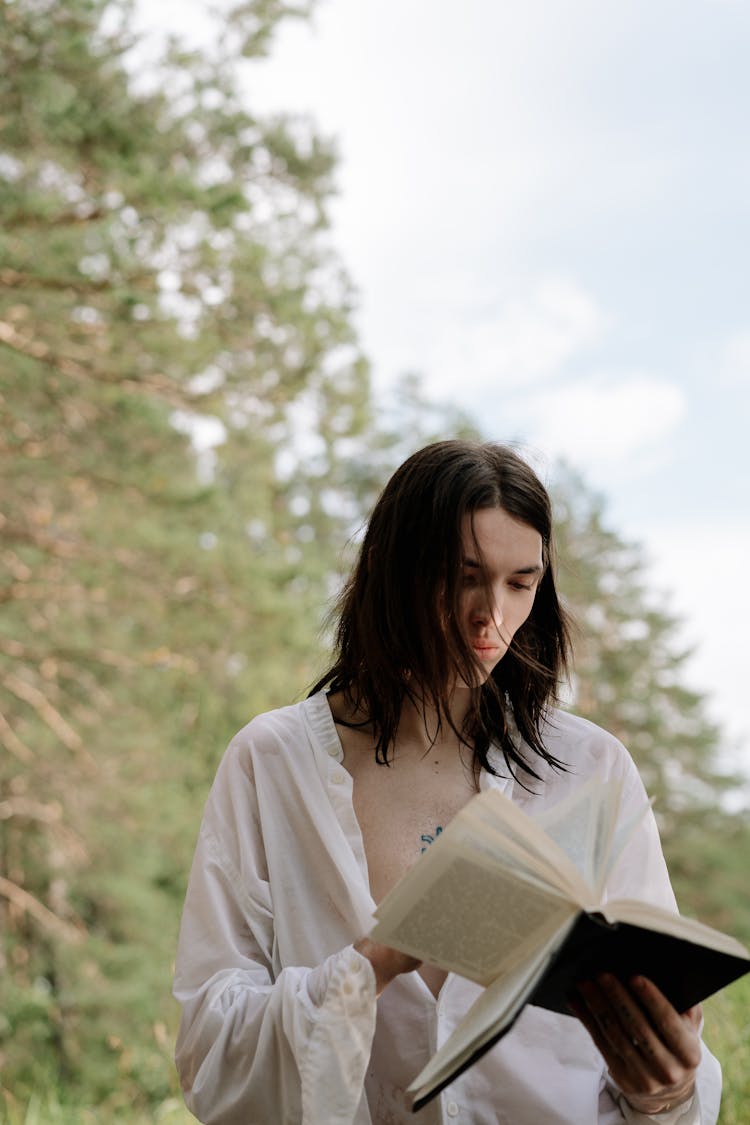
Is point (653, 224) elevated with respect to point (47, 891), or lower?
elevated

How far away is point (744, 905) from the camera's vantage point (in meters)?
19.8

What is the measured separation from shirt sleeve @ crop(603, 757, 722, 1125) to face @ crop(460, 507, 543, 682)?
362mm

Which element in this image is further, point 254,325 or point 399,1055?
point 254,325

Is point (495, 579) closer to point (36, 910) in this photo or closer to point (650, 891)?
point (650, 891)

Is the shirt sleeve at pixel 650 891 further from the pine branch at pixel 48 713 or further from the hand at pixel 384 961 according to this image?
the pine branch at pixel 48 713

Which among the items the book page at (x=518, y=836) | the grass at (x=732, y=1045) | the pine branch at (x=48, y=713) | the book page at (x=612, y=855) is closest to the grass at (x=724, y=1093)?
the grass at (x=732, y=1045)

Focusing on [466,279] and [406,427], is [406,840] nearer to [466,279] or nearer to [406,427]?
[406,427]

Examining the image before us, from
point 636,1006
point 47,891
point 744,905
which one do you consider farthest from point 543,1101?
point 744,905

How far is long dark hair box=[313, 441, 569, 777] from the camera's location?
2170mm

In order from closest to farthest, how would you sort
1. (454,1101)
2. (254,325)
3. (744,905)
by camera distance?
(454,1101) < (254,325) < (744,905)

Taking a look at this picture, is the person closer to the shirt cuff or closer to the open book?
the shirt cuff

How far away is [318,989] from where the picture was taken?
1.77m

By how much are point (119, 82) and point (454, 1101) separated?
23.7 ft

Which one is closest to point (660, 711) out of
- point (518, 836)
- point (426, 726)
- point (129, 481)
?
point (129, 481)
